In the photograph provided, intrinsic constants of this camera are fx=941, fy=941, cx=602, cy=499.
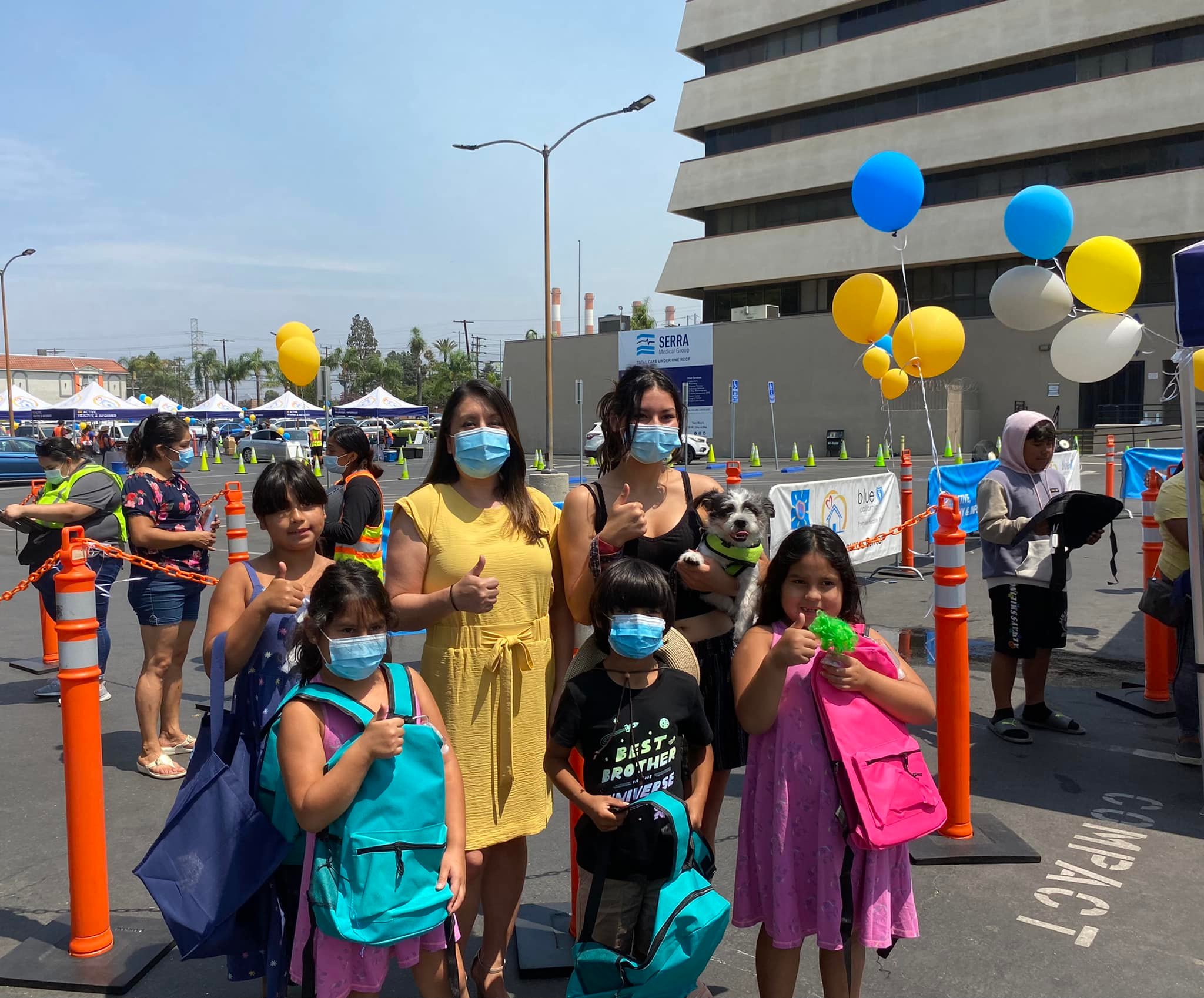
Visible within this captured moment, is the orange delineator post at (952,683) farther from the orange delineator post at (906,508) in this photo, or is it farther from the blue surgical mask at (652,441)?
the orange delineator post at (906,508)

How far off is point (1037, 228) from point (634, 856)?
7.93m

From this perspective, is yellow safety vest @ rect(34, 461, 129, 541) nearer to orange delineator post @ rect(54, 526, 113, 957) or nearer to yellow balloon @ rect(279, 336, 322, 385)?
orange delineator post @ rect(54, 526, 113, 957)

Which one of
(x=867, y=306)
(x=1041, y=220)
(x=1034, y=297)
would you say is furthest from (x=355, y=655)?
(x=867, y=306)

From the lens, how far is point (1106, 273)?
782cm

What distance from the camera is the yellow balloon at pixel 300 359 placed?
1116 cm

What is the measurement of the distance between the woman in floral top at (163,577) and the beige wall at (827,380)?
33.5 meters

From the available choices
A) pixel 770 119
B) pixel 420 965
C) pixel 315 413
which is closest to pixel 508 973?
pixel 420 965

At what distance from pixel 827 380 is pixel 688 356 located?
22.9 feet

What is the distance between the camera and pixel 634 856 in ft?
8.34

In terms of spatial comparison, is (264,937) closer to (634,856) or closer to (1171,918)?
(634,856)

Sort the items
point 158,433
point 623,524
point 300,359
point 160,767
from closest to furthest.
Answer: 1. point 623,524
2. point 160,767
3. point 158,433
4. point 300,359

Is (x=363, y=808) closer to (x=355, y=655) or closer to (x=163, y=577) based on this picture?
(x=355, y=655)

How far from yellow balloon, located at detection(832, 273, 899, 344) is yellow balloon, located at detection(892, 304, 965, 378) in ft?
0.90

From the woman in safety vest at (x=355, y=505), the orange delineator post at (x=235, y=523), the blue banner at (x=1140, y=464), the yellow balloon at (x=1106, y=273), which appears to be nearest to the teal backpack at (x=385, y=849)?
the orange delineator post at (x=235, y=523)
